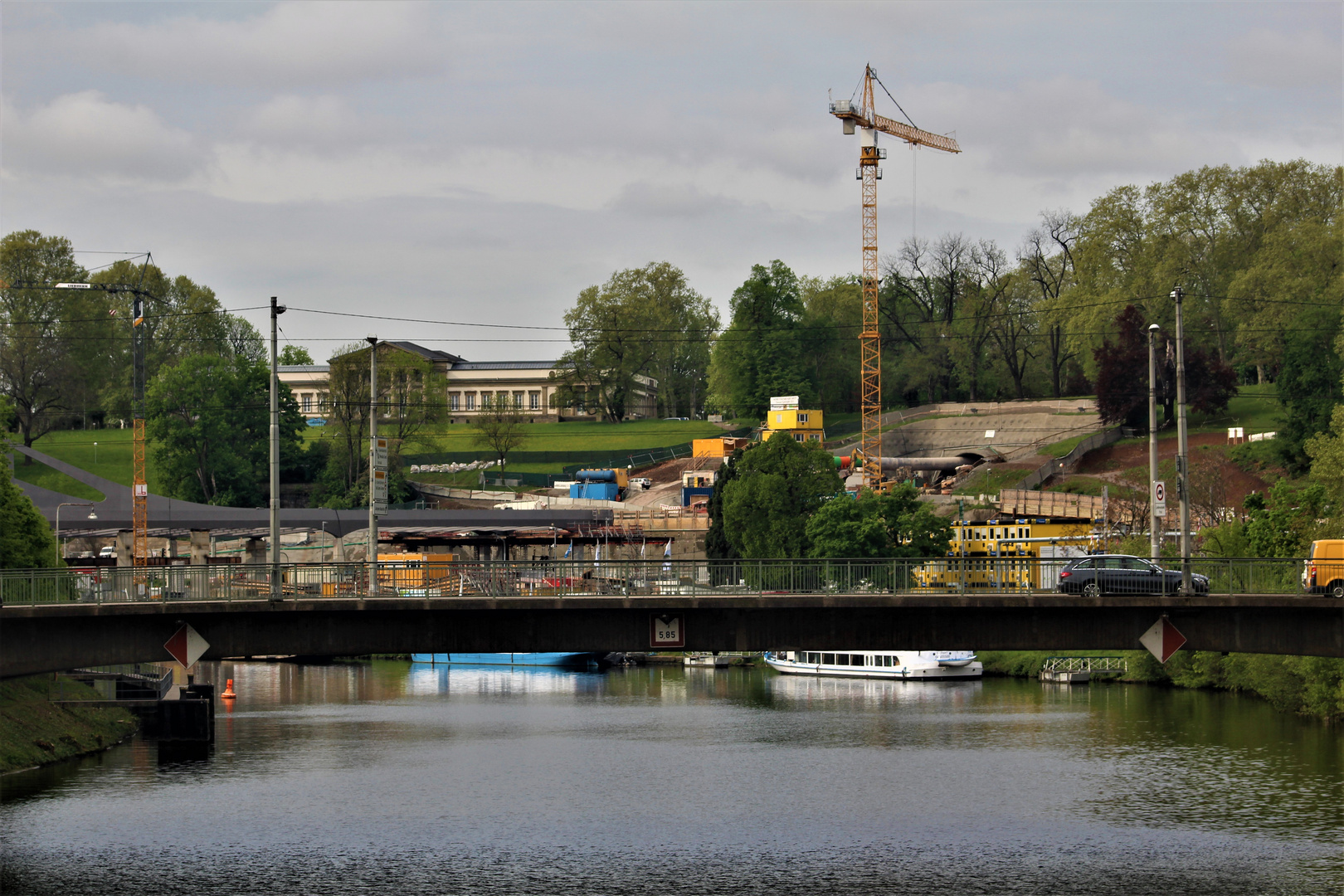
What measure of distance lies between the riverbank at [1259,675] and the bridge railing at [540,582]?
17.0 meters

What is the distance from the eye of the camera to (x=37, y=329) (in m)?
182

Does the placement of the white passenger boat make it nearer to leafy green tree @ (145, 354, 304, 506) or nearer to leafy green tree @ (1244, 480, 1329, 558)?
leafy green tree @ (1244, 480, 1329, 558)

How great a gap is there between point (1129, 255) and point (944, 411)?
26259 mm

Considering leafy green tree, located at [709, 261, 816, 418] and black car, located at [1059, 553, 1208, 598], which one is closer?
black car, located at [1059, 553, 1208, 598]

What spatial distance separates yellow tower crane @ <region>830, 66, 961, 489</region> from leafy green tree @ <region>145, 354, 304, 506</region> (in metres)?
62.2

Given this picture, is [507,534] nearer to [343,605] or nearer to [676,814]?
[676,814]

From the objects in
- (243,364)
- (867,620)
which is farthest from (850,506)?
(243,364)

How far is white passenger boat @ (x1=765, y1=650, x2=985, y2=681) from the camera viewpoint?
10512 cm

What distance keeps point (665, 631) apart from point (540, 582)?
416cm

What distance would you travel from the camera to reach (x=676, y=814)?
51500mm

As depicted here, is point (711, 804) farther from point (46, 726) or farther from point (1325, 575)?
point (46, 726)

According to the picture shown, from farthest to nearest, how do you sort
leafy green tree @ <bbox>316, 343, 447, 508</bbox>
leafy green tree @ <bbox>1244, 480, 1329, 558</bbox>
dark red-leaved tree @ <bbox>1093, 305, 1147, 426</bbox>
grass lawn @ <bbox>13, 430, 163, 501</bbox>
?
leafy green tree @ <bbox>316, 343, 447, 508</bbox>, grass lawn @ <bbox>13, 430, 163, 501</bbox>, dark red-leaved tree @ <bbox>1093, 305, 1147, 426</bbox>, leafy green tree @ <bbox>1244, 480, 1329, 558</bbox>

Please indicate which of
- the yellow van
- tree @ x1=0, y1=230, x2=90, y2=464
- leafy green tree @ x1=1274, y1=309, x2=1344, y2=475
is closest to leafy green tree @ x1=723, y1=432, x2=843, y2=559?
leafy green tree @ x1=1274, y1=309, x2=1344, y2=475

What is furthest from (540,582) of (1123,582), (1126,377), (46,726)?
(1126,377)
